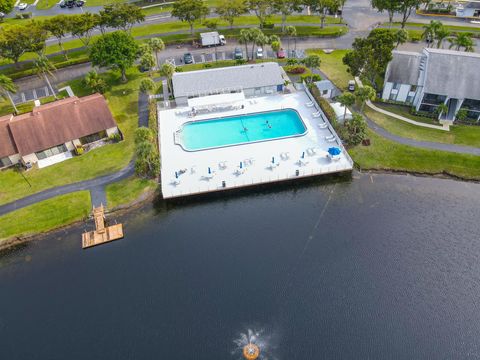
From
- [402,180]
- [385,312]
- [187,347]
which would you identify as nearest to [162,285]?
[187,347]

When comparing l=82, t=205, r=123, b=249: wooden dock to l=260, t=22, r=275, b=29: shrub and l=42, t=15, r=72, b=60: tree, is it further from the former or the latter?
l=260, t=22, r=275, b=29: shrub

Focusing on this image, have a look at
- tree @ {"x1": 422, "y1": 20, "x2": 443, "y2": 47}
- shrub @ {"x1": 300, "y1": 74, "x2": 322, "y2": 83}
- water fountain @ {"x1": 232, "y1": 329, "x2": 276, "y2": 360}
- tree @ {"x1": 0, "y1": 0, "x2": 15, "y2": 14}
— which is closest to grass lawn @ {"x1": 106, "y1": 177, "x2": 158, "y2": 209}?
water fountain @ {"x1": 232, "y1": 329, "x2": 276, "y2": 360}

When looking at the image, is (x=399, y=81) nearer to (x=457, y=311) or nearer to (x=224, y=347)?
(x=457, y=311)

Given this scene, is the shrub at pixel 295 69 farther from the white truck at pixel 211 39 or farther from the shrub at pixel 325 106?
the white truck at pixel 211 39

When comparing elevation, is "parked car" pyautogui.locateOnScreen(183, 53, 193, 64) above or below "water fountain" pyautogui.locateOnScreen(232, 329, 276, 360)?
above

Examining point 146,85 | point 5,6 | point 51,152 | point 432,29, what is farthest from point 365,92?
point 5,6
